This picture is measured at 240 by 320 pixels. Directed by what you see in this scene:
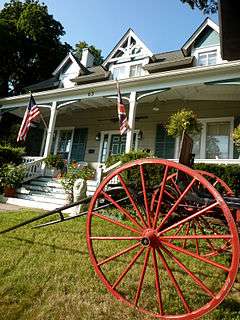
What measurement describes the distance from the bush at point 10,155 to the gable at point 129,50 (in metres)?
7.12

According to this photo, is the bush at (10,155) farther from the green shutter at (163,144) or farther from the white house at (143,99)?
the green shutter at (163,144)

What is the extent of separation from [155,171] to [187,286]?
222 inches

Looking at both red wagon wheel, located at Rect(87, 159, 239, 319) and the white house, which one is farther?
the white house

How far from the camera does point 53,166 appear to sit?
542 inches

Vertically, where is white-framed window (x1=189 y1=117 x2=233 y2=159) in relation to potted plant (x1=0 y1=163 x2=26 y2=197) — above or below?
above

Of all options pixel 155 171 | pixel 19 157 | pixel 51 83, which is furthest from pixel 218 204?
pixel 51 83

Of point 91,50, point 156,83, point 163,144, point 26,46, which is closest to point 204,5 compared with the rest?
point 156,83

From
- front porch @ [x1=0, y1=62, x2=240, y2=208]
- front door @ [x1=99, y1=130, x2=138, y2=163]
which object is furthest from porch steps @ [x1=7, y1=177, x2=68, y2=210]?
front door @ [x1=99, y1=130, x2=138, y2=163]

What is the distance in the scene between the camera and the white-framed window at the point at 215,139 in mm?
12836

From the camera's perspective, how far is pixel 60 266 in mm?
3859

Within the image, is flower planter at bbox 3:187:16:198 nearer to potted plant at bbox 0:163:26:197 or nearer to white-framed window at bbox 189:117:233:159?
potted plant at bbox 0:163:26:197

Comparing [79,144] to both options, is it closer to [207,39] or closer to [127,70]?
[127,70]

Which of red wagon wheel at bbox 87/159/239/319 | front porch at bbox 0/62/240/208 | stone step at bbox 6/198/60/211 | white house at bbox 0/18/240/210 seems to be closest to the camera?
red wagon wheel at bbox 87/159/239/319

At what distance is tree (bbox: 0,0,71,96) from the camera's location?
997 inches
